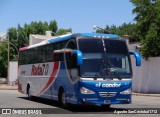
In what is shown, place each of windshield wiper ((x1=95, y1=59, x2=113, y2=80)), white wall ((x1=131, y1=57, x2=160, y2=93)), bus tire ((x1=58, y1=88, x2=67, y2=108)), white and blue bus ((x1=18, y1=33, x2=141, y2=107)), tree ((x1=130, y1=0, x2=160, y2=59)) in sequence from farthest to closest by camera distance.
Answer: tree ((x1=130, y1=0, x2=160, y2=59)) < white wall ((x1=131, y1=57, x2=160, y2=93)) < bus tire ((x1=58, y1=88, x2=67, y2=108)) < windshield wiper ((x1=95, y1=59, x2=113, y2=80)) < white and blue bus ((x1=18, y1=33, x2=141, y2=107))

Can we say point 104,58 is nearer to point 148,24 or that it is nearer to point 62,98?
point 62,98

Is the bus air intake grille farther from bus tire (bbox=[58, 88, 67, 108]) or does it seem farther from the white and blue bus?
bus tire (bbox=[58, 88, 67, 108])

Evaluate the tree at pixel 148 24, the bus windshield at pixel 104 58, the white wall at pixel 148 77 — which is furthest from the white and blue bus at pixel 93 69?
the tree at pixel 148 24

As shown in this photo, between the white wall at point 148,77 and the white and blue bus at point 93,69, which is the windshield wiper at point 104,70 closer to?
the white and blue bus at point 93,69

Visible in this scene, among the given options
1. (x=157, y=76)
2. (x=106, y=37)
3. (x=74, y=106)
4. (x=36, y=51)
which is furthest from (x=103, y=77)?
(x=157, y=76)

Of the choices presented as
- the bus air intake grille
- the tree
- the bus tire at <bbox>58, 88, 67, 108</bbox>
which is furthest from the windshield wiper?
the tree

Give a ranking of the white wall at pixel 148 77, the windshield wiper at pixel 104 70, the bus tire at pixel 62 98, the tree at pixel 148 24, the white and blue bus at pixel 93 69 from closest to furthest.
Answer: the white and blue bus at pixel 93 69 < the windshield wiper at pixel 104 70 < the bus tire at pixel 62 98 < the white wall at pixel 148 77 < the tree at pixel 148 24

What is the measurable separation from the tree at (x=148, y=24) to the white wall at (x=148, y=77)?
1.07m

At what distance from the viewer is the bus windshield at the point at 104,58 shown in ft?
56.5

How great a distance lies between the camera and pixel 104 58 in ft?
57.5

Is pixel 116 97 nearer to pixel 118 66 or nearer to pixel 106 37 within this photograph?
pixel 118 66

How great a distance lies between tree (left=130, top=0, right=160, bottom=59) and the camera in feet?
121

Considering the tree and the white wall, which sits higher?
the tree

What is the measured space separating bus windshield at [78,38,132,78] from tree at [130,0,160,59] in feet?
62.5
